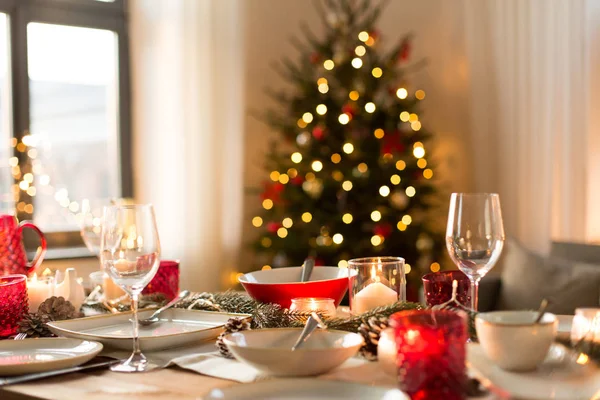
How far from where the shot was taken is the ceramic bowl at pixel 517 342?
0.94 meters

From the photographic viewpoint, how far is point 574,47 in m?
3.93

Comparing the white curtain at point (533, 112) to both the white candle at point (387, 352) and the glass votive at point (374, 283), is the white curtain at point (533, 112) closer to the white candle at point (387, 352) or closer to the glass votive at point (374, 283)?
the glass votive at point (374, 283)

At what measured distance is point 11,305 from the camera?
4.65 feet

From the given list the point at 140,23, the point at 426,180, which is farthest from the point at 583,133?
the point at 140,23

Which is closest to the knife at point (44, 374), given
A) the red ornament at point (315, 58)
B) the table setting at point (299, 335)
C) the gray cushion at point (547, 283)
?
the table setting at point (299, 335)

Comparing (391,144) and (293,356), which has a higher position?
(391,144)

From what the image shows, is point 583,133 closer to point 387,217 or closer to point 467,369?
point 387,217

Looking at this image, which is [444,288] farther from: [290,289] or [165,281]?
[165,281]

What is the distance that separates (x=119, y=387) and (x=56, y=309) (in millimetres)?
473

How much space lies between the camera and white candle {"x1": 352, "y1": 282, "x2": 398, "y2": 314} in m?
1.31

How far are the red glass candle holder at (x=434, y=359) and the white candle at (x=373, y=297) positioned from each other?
1.38ft

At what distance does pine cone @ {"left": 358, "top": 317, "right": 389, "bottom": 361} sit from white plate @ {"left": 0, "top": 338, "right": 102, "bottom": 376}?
1.37ft

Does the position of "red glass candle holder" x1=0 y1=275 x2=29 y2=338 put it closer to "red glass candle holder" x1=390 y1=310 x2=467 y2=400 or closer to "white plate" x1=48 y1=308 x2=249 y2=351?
"white plate" x1=48 y1=308 x2=249 y2=351

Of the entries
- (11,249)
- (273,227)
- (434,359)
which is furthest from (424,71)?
(434,359)
